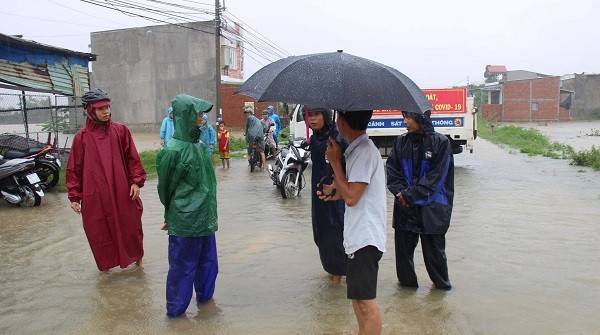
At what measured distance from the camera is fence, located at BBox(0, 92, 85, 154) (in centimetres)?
1310

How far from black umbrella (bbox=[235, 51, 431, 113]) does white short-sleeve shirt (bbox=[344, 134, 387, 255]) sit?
32 centimetres

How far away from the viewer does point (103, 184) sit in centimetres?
508

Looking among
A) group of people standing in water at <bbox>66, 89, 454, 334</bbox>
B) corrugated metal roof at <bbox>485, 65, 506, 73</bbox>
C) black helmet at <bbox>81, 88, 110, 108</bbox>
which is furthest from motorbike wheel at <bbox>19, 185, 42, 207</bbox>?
corrugated metal roof at <bbox>485, 65, 506, 73</bbox>

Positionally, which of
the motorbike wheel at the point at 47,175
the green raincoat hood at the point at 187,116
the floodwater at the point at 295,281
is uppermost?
the green raincoat hood at the point at 187,116

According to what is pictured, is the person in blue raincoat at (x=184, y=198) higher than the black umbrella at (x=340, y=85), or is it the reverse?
the black umbrella at (x=340, y=85)

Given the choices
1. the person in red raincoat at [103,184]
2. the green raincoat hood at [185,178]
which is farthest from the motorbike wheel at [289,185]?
the green raincoat hood at [185,178]

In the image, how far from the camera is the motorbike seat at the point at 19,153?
31.6 ft

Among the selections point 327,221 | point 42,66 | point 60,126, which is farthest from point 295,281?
point 60,126

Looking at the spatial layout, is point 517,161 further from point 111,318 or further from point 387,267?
point 111,318

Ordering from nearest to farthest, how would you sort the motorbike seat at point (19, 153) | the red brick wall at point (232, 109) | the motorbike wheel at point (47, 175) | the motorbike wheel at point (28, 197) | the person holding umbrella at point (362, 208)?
1. the person holding umbrella at point (362, 208)
2. the motorbike wheel at point (28, 197)
3. the motorbike seat at point (19, 153)
4. the motorbike wheel at point (47, 175)
5. the red brick wall at point (232, 109)

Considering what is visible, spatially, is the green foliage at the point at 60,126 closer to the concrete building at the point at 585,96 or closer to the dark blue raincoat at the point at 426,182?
the dark blue raincoat at the point at 426,182

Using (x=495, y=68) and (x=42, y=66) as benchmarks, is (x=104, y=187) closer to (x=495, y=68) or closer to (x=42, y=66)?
(x=42, y=66)

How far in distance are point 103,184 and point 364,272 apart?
2843 millimetres

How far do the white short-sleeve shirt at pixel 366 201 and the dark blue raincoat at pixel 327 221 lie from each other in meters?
1.40
